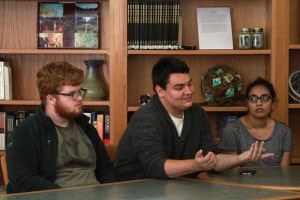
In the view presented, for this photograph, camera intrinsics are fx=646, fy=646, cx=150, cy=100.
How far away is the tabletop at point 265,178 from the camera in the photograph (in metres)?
2.56

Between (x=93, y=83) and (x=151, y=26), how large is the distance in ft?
1.85

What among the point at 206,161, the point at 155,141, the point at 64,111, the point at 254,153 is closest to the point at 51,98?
the point at 64,111

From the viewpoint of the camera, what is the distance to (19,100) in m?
4.43

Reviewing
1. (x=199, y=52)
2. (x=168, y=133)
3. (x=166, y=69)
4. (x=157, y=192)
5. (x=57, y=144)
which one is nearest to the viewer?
(x=157, y=192)

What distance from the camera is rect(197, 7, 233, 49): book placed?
4.50 meters

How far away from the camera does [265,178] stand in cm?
277

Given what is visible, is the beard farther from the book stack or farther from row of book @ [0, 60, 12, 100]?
row of book @ [0, 60, 12, 100]

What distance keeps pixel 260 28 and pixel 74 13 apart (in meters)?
1.30

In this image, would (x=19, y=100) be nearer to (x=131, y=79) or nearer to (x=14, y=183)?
(x=131, y=79)

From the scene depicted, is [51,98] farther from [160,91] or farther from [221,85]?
[221,85]

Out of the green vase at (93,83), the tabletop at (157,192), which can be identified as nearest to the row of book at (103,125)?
the green vase at (93,83)

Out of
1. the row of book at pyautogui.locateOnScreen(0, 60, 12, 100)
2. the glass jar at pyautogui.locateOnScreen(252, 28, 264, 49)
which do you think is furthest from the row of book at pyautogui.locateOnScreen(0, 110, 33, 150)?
the glass jar at pyautogui.locateOnScreen(252, 28, 264, 49)

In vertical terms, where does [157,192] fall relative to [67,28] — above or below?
below

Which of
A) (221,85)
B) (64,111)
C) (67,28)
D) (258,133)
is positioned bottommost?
(258,133)
